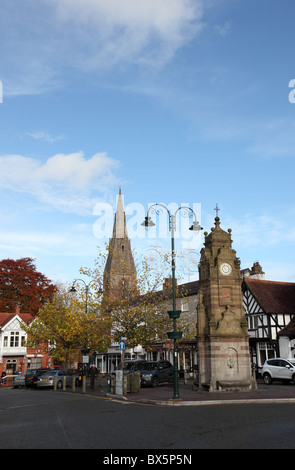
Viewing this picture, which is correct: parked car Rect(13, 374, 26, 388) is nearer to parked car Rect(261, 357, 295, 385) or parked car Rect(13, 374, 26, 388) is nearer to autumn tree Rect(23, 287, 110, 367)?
autumn tree Rect(23, 287, 110, 367)

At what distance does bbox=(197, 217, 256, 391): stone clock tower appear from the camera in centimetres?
2153

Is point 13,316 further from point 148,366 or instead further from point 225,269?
point 225,269

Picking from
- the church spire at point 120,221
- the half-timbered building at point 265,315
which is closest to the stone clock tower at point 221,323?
the half-timbered building at point 265,315

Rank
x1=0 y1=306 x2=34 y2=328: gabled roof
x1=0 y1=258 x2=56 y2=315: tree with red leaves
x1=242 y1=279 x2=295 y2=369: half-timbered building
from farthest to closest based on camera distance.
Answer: x1=0 y1=258 x2=56 y2=315: tree with red leaves
x1=0 y1=306 x2=34 y2=328: gabled roof
x1=242 y1=279 x2=295 y2=369: half-timbered building

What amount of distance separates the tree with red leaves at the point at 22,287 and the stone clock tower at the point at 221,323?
3947 cm

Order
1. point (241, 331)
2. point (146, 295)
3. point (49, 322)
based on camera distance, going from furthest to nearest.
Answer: point (49, 322) → point (146, 295) → point (241, 331)

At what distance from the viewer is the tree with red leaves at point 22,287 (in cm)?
5825

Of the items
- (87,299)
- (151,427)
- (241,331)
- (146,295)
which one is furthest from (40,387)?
(151,427)

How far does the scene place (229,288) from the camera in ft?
75.0

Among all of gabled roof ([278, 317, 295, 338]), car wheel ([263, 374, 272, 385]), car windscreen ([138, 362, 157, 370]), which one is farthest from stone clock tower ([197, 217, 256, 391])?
gabled roof ([278, 317, 295, 338])

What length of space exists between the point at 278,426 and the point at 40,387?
1129 inches

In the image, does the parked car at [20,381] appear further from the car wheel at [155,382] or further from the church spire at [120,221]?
the church spire at [120,221]

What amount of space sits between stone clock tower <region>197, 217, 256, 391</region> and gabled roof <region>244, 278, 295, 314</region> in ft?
56.4
